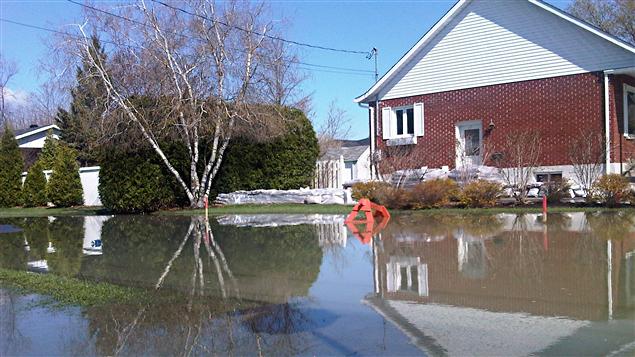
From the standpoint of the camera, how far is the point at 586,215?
14.9 m

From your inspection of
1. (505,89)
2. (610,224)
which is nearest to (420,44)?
(505,89)

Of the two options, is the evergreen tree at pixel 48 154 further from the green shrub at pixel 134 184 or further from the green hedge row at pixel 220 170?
the green shrub at pixel 134 184

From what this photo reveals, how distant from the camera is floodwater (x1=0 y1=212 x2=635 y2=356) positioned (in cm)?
557

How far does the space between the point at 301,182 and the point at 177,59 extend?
7.16 meters

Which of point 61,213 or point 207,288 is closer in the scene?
point 207,288

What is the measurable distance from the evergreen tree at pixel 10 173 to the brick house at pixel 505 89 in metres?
21.3

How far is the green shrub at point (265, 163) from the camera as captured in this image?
24.8 m

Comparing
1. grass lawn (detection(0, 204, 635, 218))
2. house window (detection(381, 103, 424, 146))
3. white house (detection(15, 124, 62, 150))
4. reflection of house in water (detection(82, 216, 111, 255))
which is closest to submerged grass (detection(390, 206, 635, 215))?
grass lawn (detection(0, 204, 635, 218))

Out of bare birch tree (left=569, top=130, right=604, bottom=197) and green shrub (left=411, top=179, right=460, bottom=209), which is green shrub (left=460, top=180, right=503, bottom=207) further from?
bare birch tree (left=569, top=130, right=604, bottom=197)

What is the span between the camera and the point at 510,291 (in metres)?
7.29

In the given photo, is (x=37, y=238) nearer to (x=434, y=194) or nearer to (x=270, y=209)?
(x=270, y=209)

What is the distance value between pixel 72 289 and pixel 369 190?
42.3 ft

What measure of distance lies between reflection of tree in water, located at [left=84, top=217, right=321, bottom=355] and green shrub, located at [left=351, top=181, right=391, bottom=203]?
5517mm

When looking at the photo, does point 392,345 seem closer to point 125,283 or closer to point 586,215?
point 125,283
